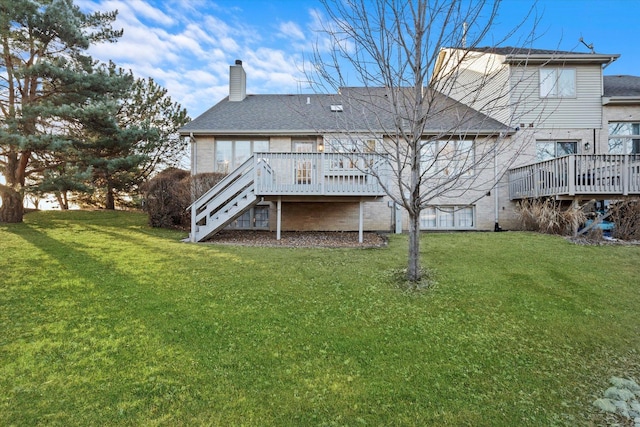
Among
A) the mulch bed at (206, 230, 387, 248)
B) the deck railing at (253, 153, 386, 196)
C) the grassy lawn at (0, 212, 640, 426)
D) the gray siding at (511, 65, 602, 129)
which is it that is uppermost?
the gray siding at (511, 65, 602, 129)

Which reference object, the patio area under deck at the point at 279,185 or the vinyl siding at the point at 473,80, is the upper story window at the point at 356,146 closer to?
the patio area under deck at the point at 279,185

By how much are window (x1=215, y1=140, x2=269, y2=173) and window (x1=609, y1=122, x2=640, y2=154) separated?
1387 cm

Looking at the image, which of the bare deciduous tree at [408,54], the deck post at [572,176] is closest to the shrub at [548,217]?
the deck post at [572,176]

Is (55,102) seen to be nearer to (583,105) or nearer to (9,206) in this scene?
(9,206)

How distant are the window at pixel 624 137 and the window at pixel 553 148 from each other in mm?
1575

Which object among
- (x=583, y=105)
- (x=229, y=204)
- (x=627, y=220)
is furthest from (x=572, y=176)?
(x=229, y=204)

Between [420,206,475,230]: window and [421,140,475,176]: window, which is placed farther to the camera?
[420,206,475,230]: window

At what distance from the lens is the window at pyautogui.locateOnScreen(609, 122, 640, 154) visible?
41.2ft

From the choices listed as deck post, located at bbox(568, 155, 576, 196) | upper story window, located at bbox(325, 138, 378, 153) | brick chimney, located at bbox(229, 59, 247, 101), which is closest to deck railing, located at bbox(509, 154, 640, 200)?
deck post, located at bbox(568, 155, 576, 196)

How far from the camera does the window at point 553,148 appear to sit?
12469 millimetres

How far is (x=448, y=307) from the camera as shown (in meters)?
4.41

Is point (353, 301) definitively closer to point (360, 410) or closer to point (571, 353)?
point (360, 410)

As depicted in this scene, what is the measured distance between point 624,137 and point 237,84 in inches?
660

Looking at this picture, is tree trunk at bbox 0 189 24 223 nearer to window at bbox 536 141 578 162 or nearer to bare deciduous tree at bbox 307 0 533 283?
bare deciduous tree at bbox 307 0 533 283
